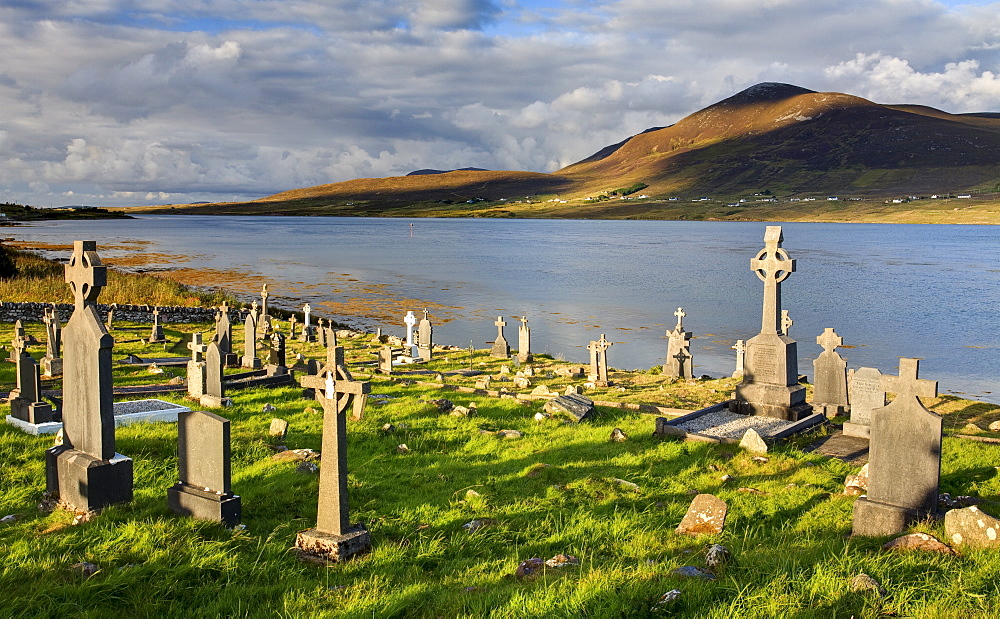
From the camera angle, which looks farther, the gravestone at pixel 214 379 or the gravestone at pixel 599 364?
the gravestone at pixel 599 364

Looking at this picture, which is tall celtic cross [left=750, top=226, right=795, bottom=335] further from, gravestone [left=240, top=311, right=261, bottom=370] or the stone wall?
the stone wall

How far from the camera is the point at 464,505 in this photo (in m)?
8.39

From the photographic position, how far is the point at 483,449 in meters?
10.9

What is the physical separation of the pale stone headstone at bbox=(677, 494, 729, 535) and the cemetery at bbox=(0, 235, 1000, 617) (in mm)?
33

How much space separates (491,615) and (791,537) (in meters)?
3.81

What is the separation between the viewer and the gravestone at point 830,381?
15.1 m

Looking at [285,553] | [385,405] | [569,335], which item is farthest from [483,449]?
[569,335]

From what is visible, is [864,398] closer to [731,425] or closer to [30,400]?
[731,425]

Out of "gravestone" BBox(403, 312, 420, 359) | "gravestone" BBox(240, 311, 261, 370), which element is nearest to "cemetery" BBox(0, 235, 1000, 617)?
"gravestone" BBox(240, 311, 261, 370)

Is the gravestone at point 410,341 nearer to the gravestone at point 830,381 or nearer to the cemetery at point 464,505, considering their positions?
the cemetery at point 464,505

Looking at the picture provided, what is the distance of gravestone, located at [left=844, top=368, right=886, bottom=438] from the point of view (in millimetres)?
12490

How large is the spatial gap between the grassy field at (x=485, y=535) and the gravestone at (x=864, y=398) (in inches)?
37.7

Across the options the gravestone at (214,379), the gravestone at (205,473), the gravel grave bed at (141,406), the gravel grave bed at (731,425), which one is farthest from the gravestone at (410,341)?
the gravestone at (205,473)

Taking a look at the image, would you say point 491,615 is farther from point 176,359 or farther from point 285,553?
point 176,359
